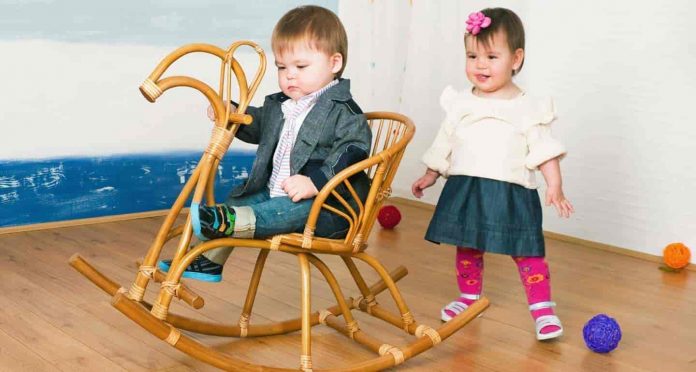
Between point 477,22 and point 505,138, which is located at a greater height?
point 477,22

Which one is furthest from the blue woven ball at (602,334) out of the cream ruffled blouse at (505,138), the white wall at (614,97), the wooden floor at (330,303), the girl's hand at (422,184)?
the white wall at (614,97)

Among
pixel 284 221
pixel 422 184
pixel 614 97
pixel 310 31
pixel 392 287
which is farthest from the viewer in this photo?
pixel 614 97

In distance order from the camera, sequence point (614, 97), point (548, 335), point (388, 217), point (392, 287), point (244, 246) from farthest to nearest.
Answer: point (388, 217) → point (614, 97) → point (548, 335) → point (392, 287) → point (244, 246)

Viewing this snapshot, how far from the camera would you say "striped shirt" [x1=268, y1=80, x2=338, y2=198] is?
1.94m

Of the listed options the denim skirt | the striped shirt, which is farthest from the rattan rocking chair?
the denim skirt

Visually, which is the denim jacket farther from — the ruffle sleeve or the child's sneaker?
the ruffle sleeve

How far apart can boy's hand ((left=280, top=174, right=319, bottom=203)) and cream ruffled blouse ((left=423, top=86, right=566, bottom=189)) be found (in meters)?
0.56

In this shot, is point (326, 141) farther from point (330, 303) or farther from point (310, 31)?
point (330, 303)

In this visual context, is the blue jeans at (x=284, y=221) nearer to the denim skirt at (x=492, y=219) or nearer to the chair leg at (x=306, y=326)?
the chair leg at (x=306, y=326)

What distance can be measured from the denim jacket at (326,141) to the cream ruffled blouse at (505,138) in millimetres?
391

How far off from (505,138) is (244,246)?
0.83m

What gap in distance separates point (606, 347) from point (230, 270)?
117cm

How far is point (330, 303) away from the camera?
2350 mm

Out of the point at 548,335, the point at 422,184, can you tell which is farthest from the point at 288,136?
the point at 548,335
